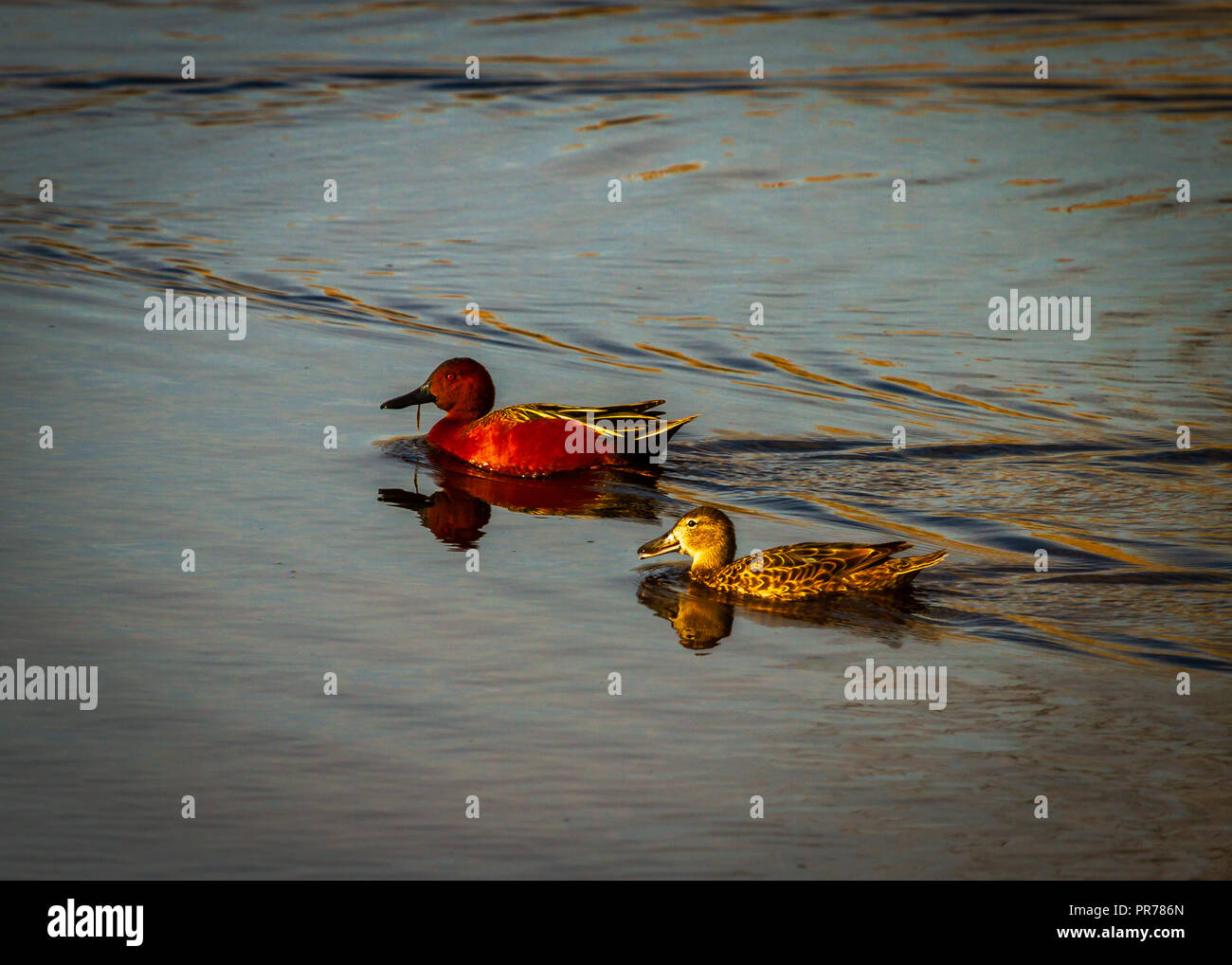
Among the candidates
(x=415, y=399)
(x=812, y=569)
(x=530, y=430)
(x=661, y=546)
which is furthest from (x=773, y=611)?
(x=415, y=399)

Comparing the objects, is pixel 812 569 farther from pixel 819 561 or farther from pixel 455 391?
pixel 455 391

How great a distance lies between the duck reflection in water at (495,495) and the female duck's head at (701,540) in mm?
1242

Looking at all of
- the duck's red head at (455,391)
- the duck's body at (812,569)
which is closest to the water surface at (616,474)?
the duck's body at (812,569)

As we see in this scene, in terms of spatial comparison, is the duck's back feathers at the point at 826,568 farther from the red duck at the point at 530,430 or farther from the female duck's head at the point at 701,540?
the red duck at the point at 530,430

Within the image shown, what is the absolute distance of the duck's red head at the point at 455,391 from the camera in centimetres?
1236

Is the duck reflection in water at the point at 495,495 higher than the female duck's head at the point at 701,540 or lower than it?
higher

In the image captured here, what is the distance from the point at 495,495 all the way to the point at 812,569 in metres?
3.08

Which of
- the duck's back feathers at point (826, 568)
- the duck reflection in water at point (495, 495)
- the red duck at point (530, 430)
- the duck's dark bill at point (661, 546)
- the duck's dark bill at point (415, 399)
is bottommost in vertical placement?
the duck's back feathers at point (826, 568)

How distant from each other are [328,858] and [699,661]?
255cm

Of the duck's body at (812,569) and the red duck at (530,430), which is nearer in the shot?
the duck's body at (812,569)

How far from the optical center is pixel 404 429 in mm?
12883

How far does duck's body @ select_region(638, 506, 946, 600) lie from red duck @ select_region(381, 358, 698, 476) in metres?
2.09

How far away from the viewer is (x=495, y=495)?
11.6 metres

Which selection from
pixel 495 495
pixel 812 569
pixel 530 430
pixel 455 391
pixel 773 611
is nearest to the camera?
pixel 812 569
